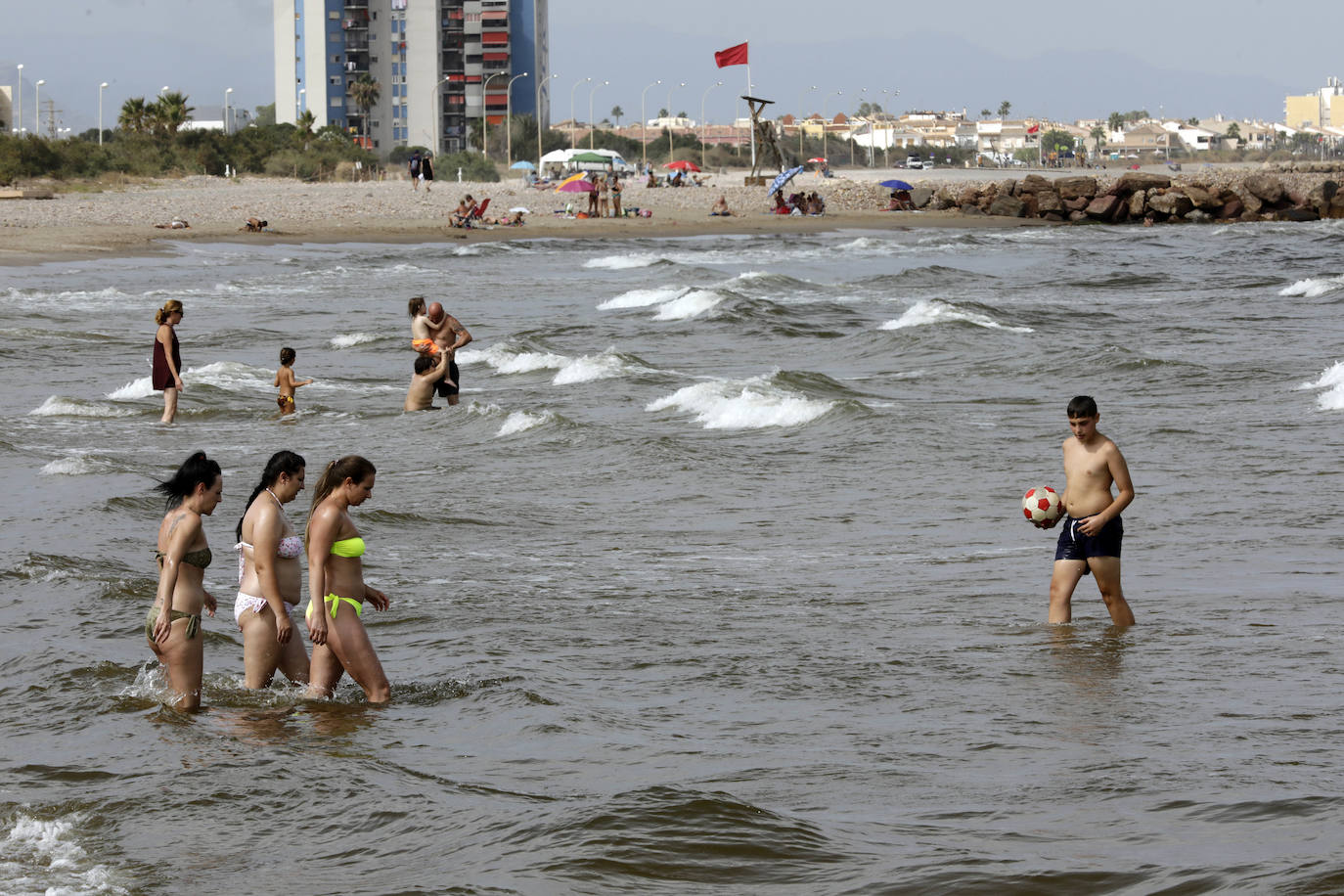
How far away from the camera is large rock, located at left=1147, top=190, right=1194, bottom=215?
58.4 meters

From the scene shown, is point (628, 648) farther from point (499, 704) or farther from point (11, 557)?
point (11, 557)

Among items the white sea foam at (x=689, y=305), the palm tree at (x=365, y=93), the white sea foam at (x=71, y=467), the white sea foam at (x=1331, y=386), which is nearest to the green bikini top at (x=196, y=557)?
the white sea foam at (x=71, y=467)

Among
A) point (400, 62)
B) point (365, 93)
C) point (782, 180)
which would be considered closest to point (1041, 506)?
point (782, 180)

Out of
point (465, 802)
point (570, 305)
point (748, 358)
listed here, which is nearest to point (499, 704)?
point (465, 802)

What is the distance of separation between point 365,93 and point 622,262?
98.0 meters

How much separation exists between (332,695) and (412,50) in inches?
5489

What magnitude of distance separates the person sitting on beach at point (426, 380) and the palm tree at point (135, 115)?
77481 millimetres

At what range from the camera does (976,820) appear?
589cm

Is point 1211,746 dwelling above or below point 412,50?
below

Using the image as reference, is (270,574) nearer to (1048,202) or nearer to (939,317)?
(939,317)

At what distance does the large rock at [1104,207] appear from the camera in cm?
5838

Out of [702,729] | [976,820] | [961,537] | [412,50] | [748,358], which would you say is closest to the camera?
[976,820]

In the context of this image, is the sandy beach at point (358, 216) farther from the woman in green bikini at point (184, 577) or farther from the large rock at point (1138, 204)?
the woman in green bikini at point (184, 577)

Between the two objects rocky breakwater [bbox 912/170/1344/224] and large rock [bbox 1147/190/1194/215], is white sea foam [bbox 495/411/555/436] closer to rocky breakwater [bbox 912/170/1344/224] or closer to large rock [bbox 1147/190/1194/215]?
rocky breakwater [bbox 912/170/1344/224]
